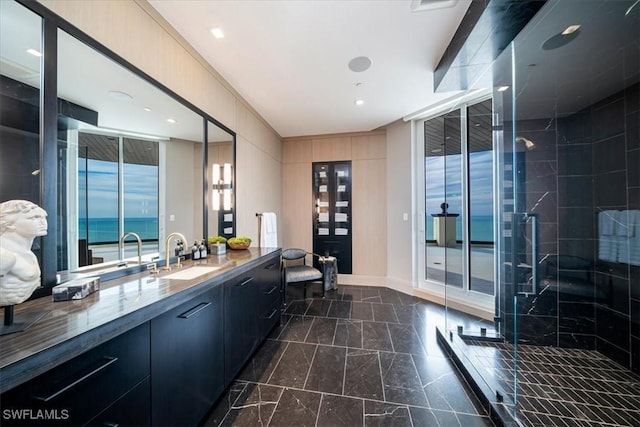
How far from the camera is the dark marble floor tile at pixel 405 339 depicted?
7.29 ft

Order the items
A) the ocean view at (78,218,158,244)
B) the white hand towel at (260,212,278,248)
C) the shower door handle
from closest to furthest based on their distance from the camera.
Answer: the ocean view at (78,218,158,244) → the shower door handle → the white hand towel at (260,212,278,248)

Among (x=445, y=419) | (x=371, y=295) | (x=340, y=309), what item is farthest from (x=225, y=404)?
(x=371, y=295)

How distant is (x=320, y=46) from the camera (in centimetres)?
204

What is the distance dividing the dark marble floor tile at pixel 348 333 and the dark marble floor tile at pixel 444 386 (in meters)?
0.55

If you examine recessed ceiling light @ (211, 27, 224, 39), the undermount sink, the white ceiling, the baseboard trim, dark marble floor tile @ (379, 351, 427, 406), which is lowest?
dark marble floor tile @ (379, 351, 427, 406)

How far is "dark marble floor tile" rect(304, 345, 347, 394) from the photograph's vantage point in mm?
1721

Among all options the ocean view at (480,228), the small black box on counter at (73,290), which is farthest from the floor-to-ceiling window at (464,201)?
the small black box on counter at (73,290)

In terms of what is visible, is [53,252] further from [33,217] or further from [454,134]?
[454,134]

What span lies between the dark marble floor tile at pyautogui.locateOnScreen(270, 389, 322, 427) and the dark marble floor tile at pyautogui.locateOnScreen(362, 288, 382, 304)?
2.02 metres

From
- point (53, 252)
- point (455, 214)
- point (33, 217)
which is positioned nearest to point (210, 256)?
point (53, 252)

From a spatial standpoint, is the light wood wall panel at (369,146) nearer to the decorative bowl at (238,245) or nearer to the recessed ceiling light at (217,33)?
the decorative bowl at (238,245)

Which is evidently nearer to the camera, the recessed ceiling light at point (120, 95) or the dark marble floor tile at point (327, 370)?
the recessed ceiling light at point (120, 95)

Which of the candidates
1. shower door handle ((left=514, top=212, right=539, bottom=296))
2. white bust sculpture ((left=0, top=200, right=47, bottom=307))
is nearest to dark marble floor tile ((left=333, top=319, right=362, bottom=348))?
shower door handle ((left=514, top=212, right=539, bottom=296))

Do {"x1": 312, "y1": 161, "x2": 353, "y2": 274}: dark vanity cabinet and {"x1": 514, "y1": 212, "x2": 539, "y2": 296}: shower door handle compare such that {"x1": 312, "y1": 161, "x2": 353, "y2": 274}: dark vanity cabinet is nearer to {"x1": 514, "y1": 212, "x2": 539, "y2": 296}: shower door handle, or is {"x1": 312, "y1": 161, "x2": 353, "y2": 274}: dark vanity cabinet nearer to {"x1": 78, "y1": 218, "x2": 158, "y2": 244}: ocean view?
{"x1": 514, "y1": 212, "x2": 539, "y2": 296}: shower door handle
